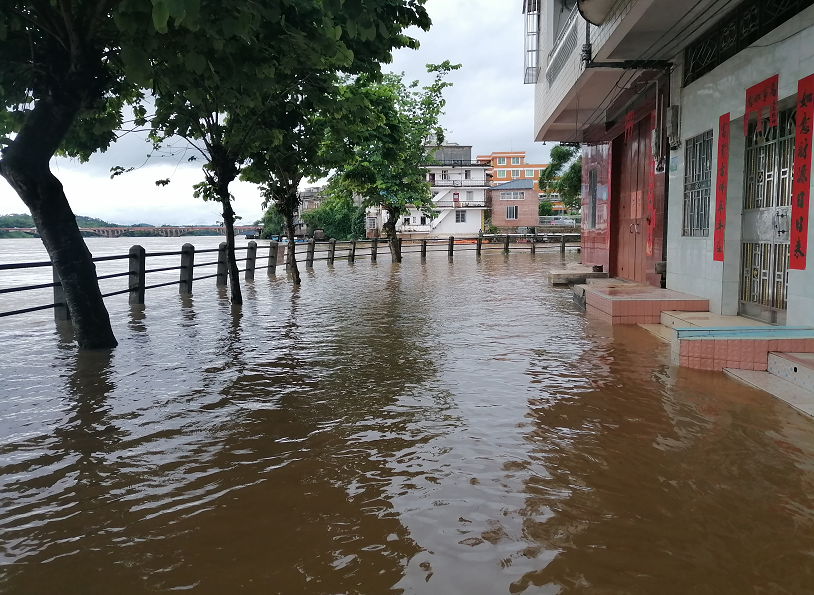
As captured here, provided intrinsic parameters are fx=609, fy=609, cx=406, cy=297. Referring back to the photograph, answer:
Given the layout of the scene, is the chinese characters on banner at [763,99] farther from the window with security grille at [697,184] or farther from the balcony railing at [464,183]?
the balcony railing at [464,183]

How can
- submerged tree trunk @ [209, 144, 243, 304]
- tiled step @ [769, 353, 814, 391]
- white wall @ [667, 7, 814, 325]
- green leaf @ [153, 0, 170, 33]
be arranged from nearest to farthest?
green leaf @ [153, 0, 170, 33] → tiled step @ [769, 353, 814, 391] → white wall @ [667, 7, 814, 325] → submerged tree trunk @ [209, 144, 243, 304]

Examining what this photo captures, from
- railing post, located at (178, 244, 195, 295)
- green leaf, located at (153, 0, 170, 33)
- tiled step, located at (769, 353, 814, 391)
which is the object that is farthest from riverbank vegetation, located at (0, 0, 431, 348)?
railing post, located at (178, 244, 195, 295)

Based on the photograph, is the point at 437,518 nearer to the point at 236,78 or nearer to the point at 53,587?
the point at 53,587

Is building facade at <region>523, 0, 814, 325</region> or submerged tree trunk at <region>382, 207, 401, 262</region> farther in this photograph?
submerged tree trunk at <region>382, 207, 401, 262</region>

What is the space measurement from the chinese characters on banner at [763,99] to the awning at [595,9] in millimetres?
2605

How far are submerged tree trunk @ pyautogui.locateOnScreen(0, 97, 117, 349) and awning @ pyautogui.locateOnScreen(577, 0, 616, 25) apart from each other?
6.73 metres

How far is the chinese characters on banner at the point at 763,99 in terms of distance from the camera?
6.38 metres

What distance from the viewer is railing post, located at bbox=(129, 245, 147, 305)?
440 inches

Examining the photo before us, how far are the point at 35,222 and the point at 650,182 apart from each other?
9.38m

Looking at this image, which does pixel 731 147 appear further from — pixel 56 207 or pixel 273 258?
pixel 273 258

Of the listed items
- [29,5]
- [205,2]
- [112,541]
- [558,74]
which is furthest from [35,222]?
[558,74]

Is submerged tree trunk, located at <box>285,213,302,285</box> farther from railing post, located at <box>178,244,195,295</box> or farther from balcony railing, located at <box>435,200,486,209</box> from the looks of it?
balcony railing, located at <box>435,200,486,209</box>

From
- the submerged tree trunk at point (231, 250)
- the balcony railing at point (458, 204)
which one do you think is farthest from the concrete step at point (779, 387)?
the balcony railing at point (458, 204)

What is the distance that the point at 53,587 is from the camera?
2.38 meters
